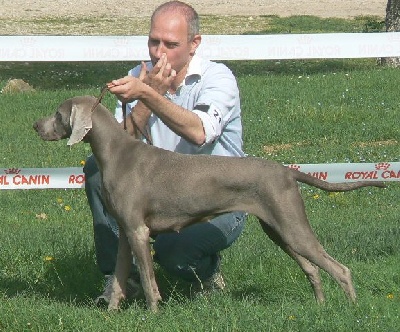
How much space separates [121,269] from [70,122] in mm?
906

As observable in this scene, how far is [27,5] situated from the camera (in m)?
31.7

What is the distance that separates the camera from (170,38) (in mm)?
5582

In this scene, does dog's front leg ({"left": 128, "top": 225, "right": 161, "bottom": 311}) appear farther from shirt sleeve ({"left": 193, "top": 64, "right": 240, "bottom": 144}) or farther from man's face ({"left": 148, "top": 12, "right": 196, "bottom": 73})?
man's face ({"left": 148, "top": 12, "right": 196, "bottom": 73})

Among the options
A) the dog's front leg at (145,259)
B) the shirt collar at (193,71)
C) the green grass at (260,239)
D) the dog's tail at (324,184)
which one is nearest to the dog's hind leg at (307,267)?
the green grass at (260,239)

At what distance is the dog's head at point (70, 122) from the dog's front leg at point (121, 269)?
2.17 ft

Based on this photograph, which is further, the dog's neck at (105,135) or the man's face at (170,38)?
the man's face at (170,38)

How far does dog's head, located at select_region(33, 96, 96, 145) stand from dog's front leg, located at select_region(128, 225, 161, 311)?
23.1 inches

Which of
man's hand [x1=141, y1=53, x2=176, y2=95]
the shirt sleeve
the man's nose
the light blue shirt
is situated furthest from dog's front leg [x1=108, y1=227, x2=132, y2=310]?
the man's nose

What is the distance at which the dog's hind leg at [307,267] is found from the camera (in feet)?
18.7

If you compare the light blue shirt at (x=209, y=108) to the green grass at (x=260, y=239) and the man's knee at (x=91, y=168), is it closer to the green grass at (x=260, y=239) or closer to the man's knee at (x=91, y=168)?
the man's knee at (x=91, y=168)

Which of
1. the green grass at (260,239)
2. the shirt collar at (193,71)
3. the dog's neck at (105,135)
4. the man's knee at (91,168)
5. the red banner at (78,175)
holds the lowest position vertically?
the green grass at (260,239)

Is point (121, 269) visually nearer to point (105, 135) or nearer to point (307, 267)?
point (105, 135)

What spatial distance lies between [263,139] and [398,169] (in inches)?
147

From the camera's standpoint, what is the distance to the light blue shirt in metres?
5.63
